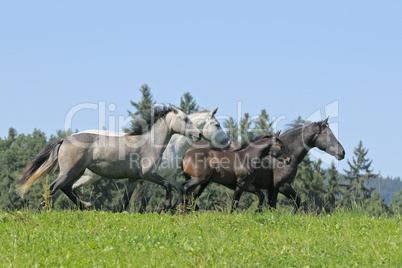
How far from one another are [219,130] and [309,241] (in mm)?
6815

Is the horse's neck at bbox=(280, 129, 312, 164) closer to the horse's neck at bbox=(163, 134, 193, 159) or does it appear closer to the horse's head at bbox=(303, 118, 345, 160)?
the horse's head at bbox=(303, 118, 345, 160)

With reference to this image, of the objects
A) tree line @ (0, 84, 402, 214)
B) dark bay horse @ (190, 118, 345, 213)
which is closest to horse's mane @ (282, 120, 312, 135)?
dark bay horse @ (190, 118, 345, 213)

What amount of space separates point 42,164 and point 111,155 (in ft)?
→ 5.29

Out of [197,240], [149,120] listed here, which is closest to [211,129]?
[149,120]

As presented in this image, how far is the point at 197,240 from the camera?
25.2ft

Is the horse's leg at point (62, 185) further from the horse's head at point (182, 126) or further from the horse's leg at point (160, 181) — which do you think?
the horse's head at point (182, 126)

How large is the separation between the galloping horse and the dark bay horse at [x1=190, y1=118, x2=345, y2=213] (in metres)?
1.94

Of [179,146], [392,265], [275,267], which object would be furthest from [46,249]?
[179,146]

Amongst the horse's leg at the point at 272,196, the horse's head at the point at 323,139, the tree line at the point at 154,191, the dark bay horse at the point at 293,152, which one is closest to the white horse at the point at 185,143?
the dark bay horse at the point at 293,152

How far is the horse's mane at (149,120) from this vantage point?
503 inches

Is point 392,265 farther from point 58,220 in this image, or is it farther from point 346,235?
point 58,220

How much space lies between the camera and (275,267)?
6363mm

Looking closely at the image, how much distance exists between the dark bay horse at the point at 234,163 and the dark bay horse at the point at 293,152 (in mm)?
306

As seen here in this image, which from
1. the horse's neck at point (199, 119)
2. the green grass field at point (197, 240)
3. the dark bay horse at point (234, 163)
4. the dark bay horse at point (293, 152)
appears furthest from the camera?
the horse's neck at point (199, 119)
